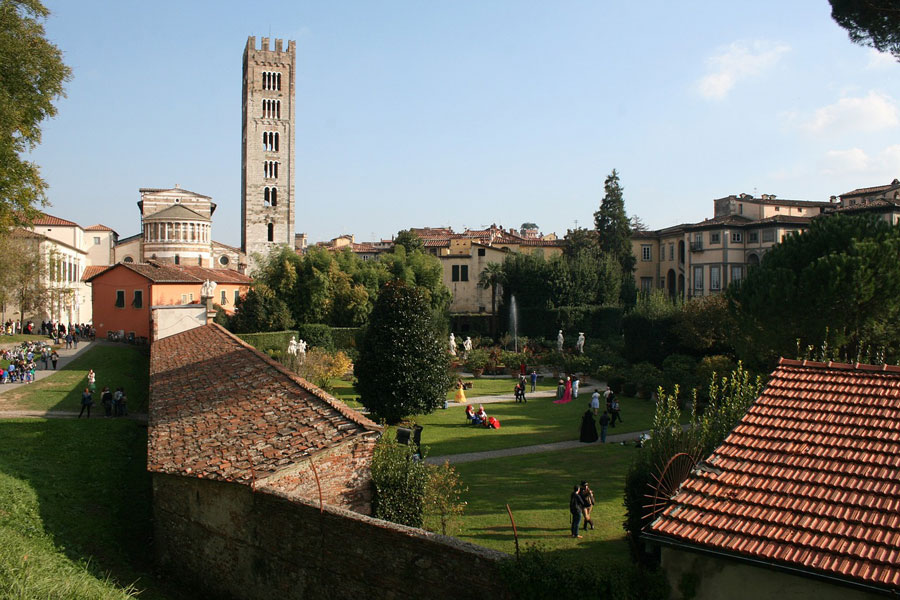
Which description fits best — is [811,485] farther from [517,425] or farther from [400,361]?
[517,425]

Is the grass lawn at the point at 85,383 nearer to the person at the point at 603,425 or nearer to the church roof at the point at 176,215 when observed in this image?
the person at the point at 603,425

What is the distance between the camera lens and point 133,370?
2992 cm

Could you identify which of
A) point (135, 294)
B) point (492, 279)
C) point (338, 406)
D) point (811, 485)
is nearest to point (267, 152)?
point (492, 279)

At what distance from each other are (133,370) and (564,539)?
2318 cm

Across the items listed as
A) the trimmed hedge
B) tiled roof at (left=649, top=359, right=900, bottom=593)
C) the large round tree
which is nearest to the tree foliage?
the large round tree

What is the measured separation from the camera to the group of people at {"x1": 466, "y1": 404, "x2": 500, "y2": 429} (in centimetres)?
2412

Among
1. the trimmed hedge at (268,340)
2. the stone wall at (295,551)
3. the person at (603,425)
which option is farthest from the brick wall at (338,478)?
the trimmed hedge at (268,340)

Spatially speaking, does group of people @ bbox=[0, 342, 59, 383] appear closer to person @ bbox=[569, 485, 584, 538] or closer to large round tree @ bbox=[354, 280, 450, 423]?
large round tree @ bbox=[354, 280, 450, 423]

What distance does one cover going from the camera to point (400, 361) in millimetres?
22312

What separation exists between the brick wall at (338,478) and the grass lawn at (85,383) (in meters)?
15.4

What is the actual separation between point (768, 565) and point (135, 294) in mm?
39071

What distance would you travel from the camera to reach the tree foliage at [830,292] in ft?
63.3

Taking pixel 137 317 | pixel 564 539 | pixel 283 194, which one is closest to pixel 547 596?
pixel 564 539

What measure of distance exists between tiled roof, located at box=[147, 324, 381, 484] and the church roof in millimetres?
51659
